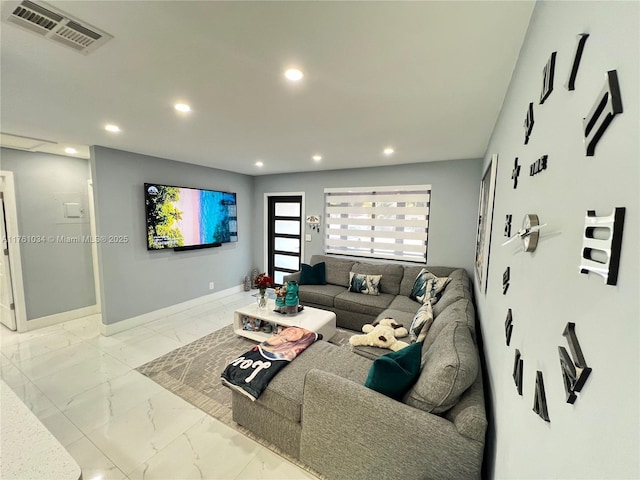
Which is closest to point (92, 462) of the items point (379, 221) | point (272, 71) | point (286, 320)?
point (286, 320)

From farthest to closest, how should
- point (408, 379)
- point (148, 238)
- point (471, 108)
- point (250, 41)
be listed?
1. point (148, 238)
2. point (471, 108)
3. point (408, 379)
4. point (250, 41)

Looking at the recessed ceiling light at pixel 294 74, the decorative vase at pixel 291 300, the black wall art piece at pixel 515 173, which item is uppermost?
the recessed ceiling light at pixel 294 74

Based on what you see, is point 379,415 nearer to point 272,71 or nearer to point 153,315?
point 272,71

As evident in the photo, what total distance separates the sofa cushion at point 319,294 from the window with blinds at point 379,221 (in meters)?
0.84

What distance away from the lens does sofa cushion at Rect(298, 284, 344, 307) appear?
3858 millimetres

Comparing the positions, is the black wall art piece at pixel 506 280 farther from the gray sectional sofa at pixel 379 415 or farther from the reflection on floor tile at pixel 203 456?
the reflection on floor tile at pixel 203 456

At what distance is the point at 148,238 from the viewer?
3.73m

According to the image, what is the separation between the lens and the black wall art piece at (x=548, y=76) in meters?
0.78

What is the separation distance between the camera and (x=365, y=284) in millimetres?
3926

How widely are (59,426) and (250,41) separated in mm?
2958

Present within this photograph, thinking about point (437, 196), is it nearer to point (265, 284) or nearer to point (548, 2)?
point (265, 284)

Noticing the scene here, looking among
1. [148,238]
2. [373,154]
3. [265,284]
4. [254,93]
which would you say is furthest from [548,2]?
[148,238]

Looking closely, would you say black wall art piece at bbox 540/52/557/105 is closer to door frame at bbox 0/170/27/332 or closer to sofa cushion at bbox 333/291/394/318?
sofa cushion at bbox 333/291/394/318

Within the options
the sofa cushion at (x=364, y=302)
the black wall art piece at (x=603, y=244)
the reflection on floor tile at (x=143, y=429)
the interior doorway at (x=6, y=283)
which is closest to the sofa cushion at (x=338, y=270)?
the sofa cushion at (x=364, y=302)
